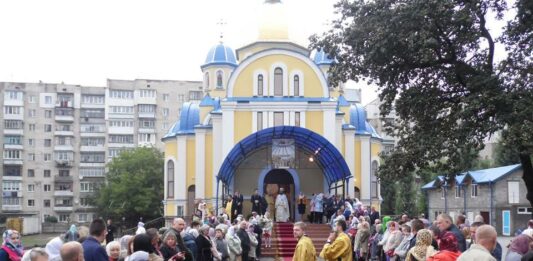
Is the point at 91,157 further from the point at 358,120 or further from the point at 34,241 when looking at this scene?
the point at 358,120

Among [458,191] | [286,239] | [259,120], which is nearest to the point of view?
[286,239]

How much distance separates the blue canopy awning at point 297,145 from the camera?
34562 mm

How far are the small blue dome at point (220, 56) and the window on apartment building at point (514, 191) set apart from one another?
62.6ft

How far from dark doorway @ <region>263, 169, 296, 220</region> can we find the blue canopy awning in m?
2.33

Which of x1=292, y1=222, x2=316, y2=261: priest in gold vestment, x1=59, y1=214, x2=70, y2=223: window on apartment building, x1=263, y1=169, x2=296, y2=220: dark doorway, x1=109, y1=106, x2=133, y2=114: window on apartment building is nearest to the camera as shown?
x1=292, y1=222, x2=316, y2=261: priest in gold vestment

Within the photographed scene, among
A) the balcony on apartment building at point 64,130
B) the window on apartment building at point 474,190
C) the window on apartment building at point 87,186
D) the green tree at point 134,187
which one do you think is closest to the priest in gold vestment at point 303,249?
the window on apartment building at point 474,190

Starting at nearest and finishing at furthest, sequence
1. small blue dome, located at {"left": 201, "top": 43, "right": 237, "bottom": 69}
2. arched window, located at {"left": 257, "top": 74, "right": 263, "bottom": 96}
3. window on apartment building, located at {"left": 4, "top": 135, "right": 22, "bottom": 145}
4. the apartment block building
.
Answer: arched window, located at {"left": 257, "top": 74, "right": 263, "bottom": 96}, small blue dome, located at {"left": 201, "top": 43, "right": 237, "bottom": 69}, window on apartment building, located at {"left": 4, "top": 135, "right": 22, "bottom": 145}, the apartment block building

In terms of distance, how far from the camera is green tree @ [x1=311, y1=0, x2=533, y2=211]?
17.6 meters

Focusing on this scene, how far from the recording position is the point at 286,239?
29.7 metres

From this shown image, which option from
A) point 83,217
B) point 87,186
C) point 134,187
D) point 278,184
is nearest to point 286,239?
point 278,184

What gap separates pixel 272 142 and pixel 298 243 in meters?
24.0

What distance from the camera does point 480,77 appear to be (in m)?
18.1

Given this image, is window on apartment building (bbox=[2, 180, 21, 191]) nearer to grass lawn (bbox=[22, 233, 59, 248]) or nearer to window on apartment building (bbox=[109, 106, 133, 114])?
window on apartment building (bbox=[109, 106, 133, 114])

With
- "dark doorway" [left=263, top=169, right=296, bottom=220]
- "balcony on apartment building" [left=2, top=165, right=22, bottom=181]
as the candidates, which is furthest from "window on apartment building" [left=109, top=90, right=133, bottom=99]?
"dark doorway" [left=263, top=169, right=296, bottom=220]
